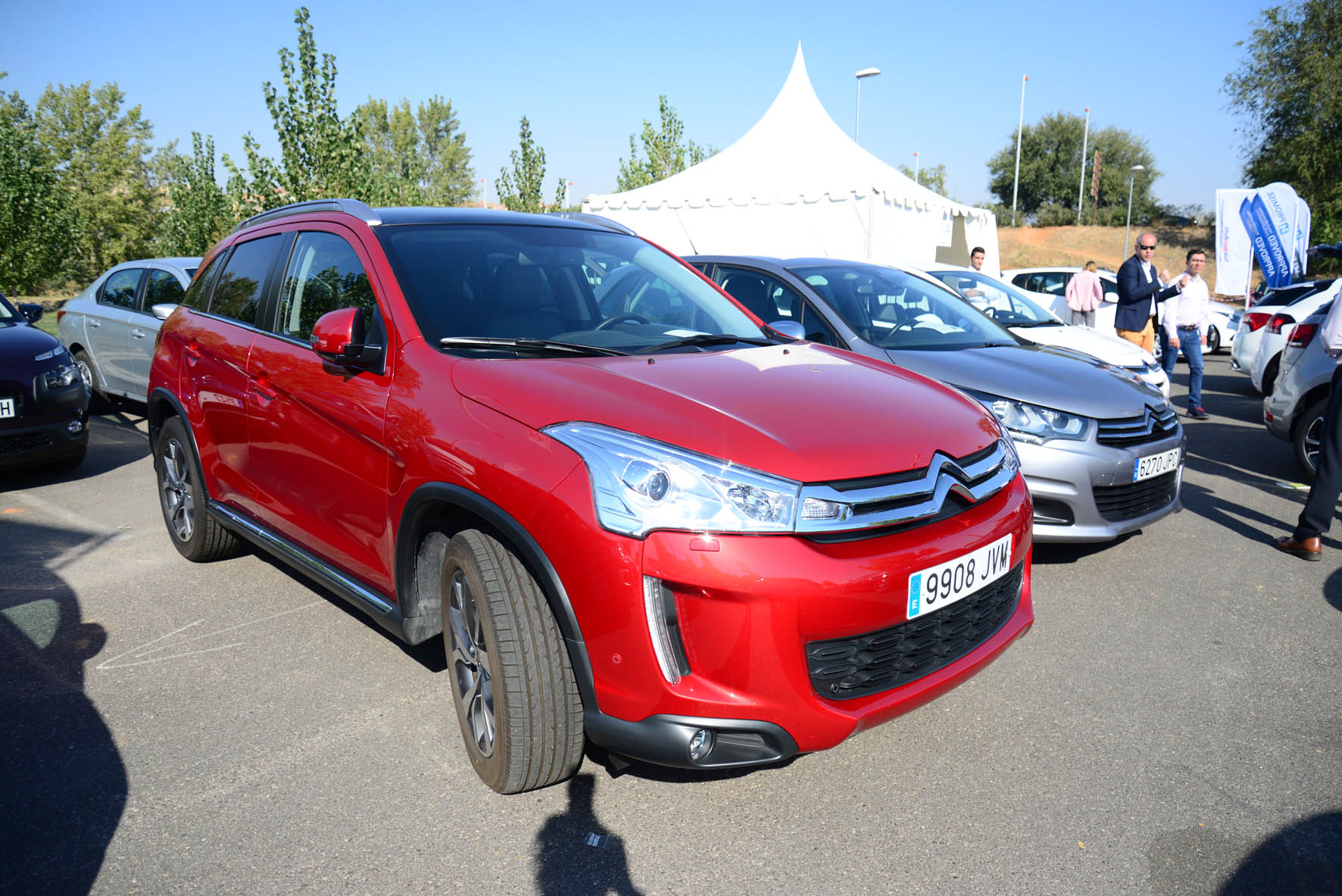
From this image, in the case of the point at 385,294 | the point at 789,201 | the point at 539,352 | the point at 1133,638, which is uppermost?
the point at 789,201

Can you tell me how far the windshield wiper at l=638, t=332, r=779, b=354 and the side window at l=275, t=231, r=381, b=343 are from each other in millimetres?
945

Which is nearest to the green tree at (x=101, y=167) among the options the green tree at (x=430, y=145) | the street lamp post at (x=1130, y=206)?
the green tree at (x=430, y=145)

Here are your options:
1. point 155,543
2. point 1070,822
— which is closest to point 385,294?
point 1070,822

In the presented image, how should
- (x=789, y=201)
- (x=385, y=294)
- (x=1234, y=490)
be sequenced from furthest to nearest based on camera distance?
(x=789, y=201) → (x=1234, y=490) → (x=385, y=294)

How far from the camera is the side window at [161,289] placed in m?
8.23

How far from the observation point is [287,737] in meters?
3.03

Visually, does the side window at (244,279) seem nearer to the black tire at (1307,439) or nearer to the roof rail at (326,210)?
the roof rail at (326,210)

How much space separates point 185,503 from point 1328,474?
6.13 m

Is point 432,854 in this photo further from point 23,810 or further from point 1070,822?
point 1070,822

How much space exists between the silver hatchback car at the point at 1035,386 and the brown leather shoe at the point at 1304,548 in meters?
0.77

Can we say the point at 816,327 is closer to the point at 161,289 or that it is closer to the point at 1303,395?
the point at 1303,395

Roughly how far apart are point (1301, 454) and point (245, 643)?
279 inches

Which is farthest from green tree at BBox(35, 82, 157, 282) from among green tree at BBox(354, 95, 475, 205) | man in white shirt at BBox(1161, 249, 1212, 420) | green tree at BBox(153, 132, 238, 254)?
man in white shirt at BBox(1161, 249, 1212, 420)

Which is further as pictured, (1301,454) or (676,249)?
(676,249)
